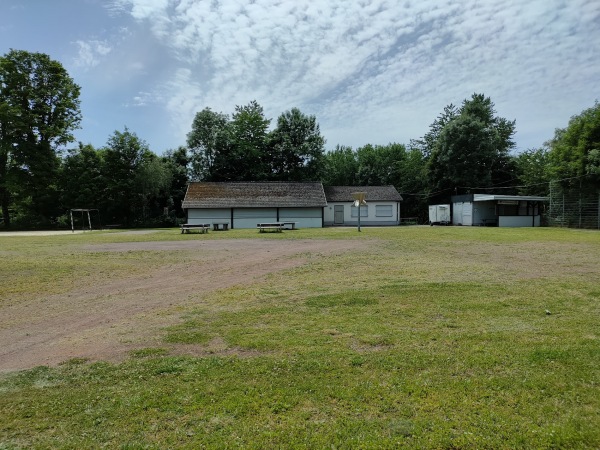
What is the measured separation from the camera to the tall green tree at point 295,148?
4697 cm

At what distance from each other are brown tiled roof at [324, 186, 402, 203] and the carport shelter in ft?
13.0

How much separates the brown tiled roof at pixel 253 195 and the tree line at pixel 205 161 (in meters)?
6.85

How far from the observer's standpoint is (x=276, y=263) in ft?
39.2

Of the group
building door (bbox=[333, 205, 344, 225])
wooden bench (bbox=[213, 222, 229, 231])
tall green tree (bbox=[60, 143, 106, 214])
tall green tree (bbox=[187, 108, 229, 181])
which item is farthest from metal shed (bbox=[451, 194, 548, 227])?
tall green tree (bbox=[60, 143, 106, 214])

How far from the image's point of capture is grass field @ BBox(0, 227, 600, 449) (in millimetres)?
2818

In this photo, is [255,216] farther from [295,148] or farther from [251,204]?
[295,148]

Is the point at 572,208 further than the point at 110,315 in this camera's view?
Yes

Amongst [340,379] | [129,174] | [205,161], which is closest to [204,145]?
[205,161]

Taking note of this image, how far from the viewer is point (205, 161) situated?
47938mm

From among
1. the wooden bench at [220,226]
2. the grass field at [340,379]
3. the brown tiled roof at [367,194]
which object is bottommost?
the grass field at [340,379]

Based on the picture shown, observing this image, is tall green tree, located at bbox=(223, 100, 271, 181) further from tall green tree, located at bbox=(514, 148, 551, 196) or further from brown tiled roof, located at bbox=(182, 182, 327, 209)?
tall green tree, located at bbox=(514, 148, 551, 196)

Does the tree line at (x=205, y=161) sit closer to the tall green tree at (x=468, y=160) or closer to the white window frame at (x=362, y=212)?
the tall green tree at (x=468, y=160)

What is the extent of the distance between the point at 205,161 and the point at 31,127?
59.5ft

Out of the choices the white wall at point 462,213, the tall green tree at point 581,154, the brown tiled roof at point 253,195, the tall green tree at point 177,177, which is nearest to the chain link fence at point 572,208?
the tall green tree at point 581,154
